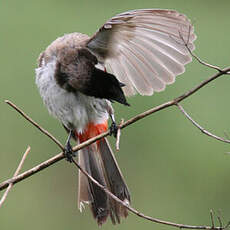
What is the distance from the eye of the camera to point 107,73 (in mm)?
4480

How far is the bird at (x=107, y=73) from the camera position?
4328 millimetres

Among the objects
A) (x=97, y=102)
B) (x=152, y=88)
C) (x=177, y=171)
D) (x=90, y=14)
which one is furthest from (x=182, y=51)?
(x=90, y=14)

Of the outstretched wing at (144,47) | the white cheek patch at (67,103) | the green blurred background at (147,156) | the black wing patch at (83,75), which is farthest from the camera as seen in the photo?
the green blurred background at (147,156)

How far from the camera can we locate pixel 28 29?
7766 millimetres

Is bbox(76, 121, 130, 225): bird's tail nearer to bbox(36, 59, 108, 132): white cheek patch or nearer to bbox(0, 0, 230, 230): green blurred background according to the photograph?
bbox(36, 59, 108, 132): white cheek patch

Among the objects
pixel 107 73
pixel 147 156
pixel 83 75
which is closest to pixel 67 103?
pixel 83 75

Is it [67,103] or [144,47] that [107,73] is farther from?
[67,103]

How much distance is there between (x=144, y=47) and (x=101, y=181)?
36.7 inches

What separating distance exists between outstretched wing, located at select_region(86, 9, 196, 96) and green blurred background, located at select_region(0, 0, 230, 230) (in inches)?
66.3

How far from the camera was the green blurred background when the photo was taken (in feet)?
20.9

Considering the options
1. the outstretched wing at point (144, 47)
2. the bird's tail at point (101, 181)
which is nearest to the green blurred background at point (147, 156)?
the bird's tail at point (101, 181)

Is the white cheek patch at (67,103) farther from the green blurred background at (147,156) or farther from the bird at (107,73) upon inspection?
the green blurred background at (147,156)

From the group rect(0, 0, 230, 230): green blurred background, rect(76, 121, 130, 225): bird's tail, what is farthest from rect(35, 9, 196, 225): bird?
rect(0, 0, 230, 230): green blurred background

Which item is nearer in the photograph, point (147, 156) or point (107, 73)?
point (107, 73)
